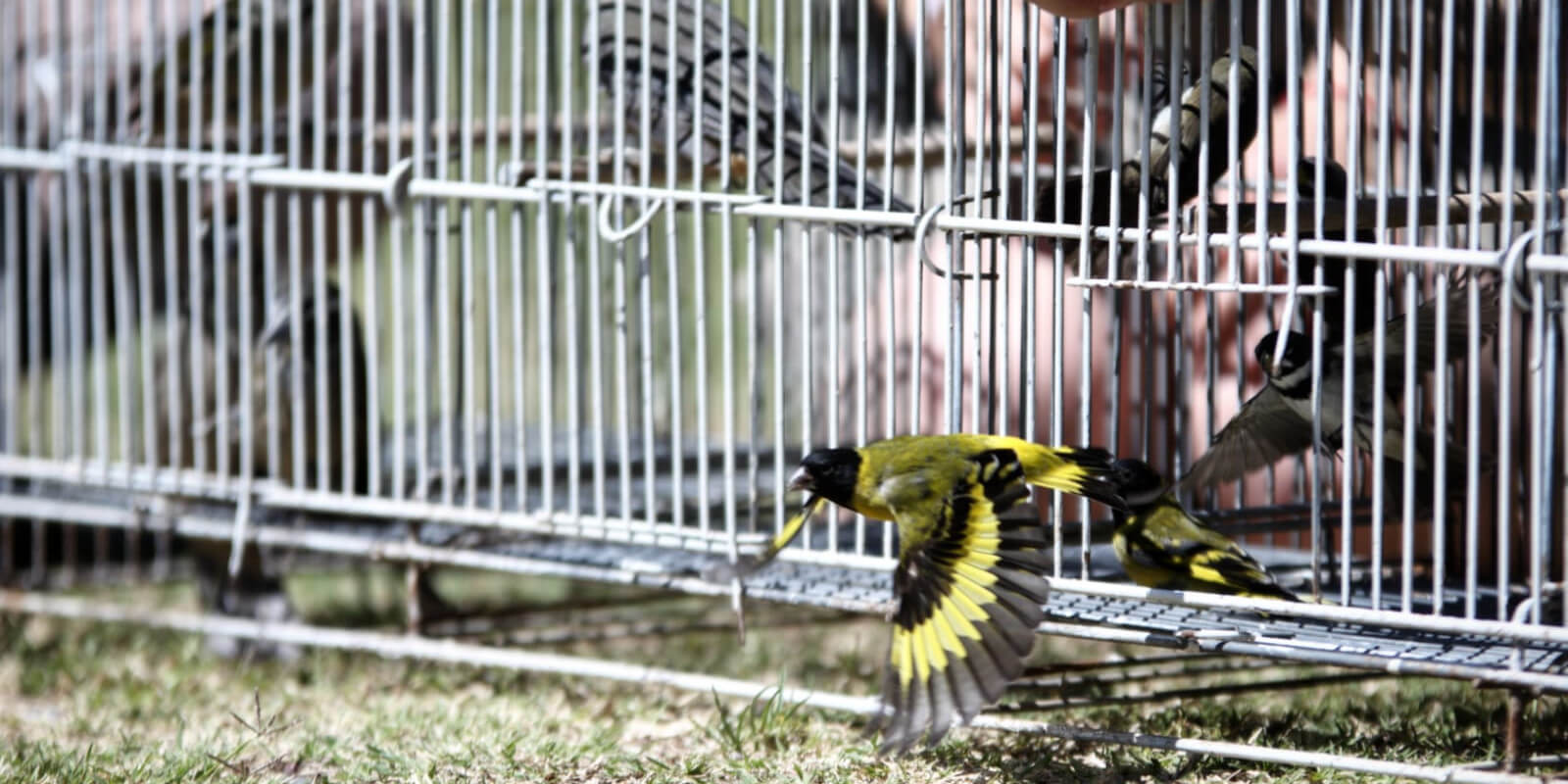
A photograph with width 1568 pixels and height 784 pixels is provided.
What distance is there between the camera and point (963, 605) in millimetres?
2971

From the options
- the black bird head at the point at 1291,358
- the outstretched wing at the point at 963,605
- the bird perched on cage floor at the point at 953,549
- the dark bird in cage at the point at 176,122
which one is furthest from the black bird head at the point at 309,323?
the black bird head at the point at 1291,358

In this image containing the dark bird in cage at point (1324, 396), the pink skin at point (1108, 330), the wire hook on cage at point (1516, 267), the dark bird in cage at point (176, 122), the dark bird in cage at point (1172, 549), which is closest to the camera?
the wire hook on cage at point (1516, 267)

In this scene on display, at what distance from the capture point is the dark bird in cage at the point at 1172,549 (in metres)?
3.34

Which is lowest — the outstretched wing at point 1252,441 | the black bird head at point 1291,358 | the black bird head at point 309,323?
the outstretched wing at point 1252,441

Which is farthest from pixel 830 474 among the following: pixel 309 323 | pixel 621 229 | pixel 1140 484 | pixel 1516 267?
pixel 309 323

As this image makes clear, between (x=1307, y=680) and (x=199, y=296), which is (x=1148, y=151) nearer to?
(x=1307, y=680)

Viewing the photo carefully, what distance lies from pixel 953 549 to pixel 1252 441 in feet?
2.61

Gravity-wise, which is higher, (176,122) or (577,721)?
(176,122)

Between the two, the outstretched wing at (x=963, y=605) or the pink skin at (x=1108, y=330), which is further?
the pink skin at (x=1108, y=330)

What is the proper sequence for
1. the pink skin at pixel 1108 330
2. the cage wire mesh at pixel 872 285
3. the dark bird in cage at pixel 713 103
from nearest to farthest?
the cage wire mesh at pixel 872 285
the dark bird in cage at pixel 713 103
the pink skin at pixel 1108 330

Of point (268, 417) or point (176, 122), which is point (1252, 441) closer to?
point (268, 417)

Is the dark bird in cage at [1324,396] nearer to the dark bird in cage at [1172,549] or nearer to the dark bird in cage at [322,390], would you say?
the dark bird in cage at [1172,549]

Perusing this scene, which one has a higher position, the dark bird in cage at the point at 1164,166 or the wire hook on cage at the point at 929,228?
the dark bird in cage at the point at 1164,166

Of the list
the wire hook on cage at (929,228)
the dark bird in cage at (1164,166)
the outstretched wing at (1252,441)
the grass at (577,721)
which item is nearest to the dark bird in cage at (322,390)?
the grass at (577,721)
